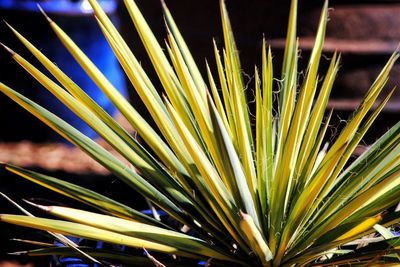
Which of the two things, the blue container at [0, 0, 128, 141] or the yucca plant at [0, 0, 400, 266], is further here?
the blue container at [0, 0, 128, 141]

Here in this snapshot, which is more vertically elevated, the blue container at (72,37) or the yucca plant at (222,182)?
the blue container at (72,37)

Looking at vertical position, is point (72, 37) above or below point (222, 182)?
above

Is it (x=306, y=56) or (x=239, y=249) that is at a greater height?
(x=306, y=56)

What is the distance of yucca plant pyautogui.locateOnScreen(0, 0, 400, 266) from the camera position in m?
0.91

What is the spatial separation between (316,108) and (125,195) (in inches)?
67.9

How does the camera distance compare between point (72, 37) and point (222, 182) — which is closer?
point (222, 182)

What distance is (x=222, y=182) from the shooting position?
96 centimetres

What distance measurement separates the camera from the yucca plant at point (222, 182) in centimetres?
91

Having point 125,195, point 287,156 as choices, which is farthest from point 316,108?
point 125,195

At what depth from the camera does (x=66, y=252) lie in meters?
1.03

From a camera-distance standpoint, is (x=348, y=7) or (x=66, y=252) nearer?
(x=66, y=252)

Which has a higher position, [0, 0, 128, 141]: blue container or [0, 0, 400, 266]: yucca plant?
[0, 0, 128, 141]: blue container

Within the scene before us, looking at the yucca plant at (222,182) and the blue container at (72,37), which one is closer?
the yucca plant at (222,182)

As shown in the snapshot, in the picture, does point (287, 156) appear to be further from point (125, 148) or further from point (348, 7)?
point (348, 7)
